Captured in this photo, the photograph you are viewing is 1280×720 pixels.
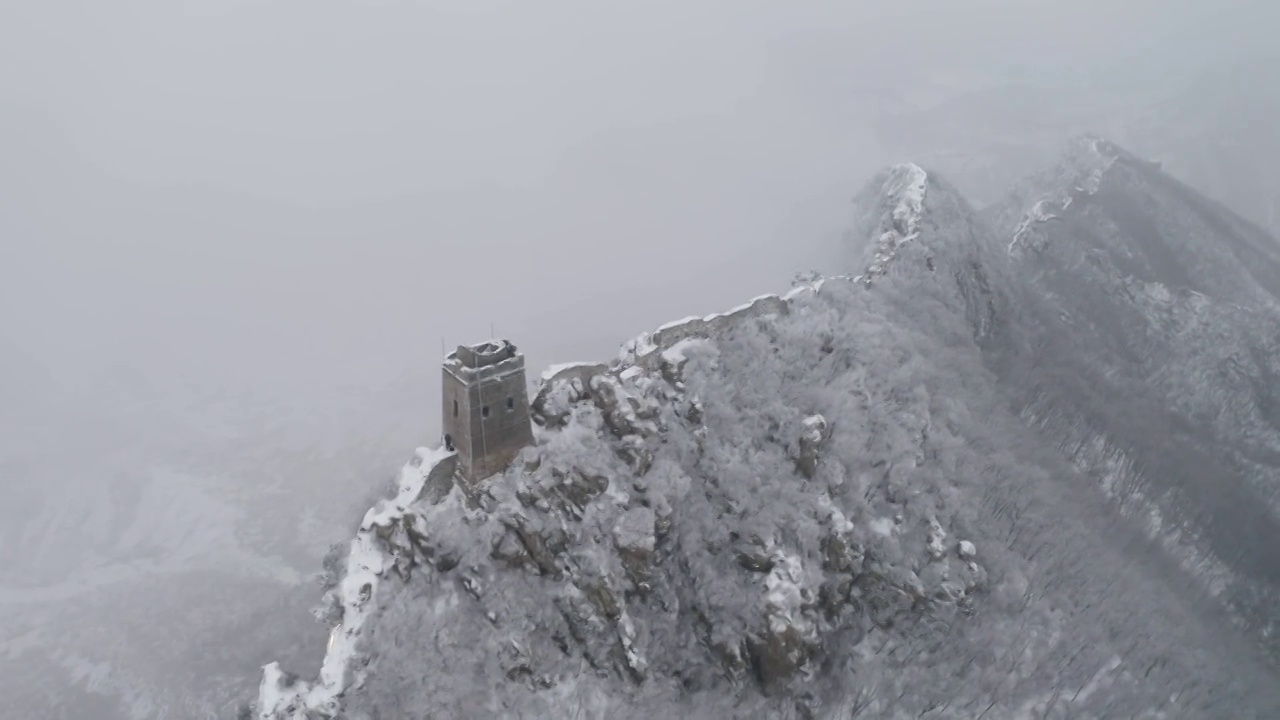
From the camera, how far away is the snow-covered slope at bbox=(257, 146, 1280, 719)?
20.6 m

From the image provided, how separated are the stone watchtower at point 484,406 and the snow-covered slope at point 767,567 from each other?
85 cm

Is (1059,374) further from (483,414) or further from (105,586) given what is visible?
(105,586)

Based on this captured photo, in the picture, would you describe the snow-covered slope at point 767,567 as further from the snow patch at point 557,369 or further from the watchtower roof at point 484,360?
the watchtower roof at point 484,360

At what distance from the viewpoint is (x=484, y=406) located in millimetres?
21281

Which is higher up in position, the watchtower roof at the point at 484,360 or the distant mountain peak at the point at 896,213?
the distant mountain peak at the point at 896,213

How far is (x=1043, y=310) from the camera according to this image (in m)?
56.3

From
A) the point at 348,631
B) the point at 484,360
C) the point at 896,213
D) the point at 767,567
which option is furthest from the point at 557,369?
the point at 896,213

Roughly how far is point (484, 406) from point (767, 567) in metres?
12.7

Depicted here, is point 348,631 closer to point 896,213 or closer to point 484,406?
point 484,406

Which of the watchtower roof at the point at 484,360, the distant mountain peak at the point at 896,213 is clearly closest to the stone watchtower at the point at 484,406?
the watchtower roof at the point at 484,360

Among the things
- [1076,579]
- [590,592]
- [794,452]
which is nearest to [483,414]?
[590,592]

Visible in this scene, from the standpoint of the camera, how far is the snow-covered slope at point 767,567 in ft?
67.7

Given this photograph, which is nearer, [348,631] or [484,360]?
[348,631]

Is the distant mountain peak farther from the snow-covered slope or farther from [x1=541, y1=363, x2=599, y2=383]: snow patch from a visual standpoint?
[x1=541, y1=363, x2=599, y2=383]: snow patch
